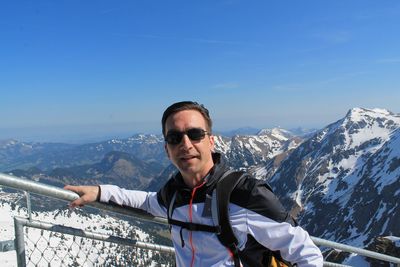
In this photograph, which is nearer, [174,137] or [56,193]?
[174,137]

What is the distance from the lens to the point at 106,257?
21.2ft

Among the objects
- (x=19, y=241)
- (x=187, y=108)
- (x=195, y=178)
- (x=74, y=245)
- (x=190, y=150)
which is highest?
(x=187, y=108)

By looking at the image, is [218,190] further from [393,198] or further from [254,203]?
[393,198]

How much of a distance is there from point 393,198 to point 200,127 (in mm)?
174001

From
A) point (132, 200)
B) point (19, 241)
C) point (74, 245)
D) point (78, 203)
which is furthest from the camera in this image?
point (74, 245)

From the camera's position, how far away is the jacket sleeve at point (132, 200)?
17.5 feet

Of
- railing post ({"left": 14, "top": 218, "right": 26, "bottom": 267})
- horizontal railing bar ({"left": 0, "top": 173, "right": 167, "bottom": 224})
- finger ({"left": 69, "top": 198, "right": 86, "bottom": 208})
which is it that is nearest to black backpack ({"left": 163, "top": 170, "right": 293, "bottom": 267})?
horizontal railing bar ({"left": 0, "top": 173, "right": 167, "bottom": 224})

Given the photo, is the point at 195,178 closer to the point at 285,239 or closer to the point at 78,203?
the point at 285,239

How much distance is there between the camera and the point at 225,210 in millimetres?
3953

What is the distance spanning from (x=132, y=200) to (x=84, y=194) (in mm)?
651

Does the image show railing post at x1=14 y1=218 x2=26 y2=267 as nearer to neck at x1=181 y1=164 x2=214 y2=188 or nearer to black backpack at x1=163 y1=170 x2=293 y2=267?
A: neck at x1=181 y1=164 x2=214 y2=188

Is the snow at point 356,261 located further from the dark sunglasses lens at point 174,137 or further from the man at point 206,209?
the dark sunglasses lens at point 174,137

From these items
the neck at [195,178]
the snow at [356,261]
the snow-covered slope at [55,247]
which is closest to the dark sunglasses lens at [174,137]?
the neck at [195,178]

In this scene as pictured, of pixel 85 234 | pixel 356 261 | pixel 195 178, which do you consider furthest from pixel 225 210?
pixel 356 261
